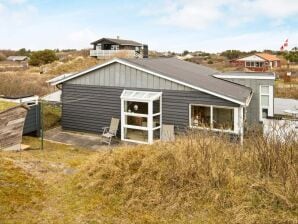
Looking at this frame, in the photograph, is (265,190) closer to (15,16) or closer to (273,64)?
(15,16)

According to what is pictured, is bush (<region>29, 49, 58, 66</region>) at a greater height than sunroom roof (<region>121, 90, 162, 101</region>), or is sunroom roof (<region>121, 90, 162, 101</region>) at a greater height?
bush (<region>29, 49, 58, 66</region>)

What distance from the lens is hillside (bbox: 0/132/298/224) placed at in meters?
5.28

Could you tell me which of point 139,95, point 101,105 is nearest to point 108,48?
point 101,105

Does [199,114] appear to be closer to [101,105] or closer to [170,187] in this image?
[101,105]

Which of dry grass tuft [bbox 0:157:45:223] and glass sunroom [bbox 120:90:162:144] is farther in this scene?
glass sunroom [bbox 120:90:162:144]

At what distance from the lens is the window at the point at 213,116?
12656mm

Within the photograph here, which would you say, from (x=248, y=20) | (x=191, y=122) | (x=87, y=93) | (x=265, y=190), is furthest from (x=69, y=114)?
(x=248, y=20)

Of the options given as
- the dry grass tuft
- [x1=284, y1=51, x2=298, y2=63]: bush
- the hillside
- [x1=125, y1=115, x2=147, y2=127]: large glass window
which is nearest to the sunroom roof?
[x1=125, y1=115, x2=147, y2=127]: large glass window

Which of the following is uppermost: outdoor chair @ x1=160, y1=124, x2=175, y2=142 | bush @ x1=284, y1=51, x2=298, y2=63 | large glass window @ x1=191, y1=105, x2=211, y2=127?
bush @ x1=284, y1=51, x2=298, y2=63

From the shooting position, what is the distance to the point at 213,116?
12992 millimetres

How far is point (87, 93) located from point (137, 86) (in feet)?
8.50

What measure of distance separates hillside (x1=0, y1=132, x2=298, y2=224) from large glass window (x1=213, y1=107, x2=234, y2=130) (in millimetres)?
5996

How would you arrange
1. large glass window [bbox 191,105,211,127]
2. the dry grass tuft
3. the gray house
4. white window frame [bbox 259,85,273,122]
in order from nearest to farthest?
1. the dry grass tuft
2. the gray house
3. large glass window [bbox 191,105,211,127]
4. white window frame [bbox 259,85,273,122]

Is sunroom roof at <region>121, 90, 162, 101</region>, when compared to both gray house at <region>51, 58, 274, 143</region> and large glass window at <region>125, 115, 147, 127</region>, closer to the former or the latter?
gray house at <region>51, 58, 274, 143</region>
